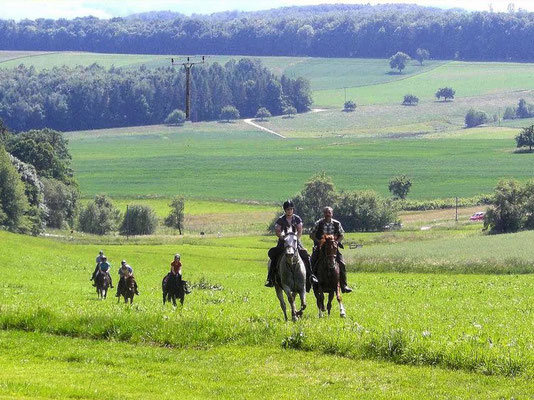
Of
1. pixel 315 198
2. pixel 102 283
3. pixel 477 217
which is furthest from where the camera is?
pixel 315 198

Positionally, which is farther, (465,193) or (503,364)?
(465,193)

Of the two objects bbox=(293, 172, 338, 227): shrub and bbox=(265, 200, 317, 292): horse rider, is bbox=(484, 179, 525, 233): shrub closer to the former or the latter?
bbox=(293, 172, 338, 227): shrub

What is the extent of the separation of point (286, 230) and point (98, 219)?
9949 centimetres

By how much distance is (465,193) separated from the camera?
146 metres

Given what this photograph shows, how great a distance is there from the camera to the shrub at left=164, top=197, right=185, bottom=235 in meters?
122

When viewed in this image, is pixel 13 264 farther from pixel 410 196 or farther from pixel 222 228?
pixel 410 196

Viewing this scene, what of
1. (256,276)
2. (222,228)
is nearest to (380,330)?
(256,276)

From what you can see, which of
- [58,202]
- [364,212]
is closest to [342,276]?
[364,212]

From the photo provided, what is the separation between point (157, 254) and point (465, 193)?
78.9 meters

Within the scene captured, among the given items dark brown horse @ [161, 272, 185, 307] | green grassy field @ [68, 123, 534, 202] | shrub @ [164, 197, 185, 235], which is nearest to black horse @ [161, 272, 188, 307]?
dark brown horse @ [161, 272, 185, 307]

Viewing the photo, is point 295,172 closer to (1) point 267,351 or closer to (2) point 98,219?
(2) point 98,219

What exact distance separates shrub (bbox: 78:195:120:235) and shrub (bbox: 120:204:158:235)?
357cm

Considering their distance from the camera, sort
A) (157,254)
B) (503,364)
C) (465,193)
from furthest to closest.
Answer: (465,193), (157,254), (503,364)

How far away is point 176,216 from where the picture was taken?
12350 cm
